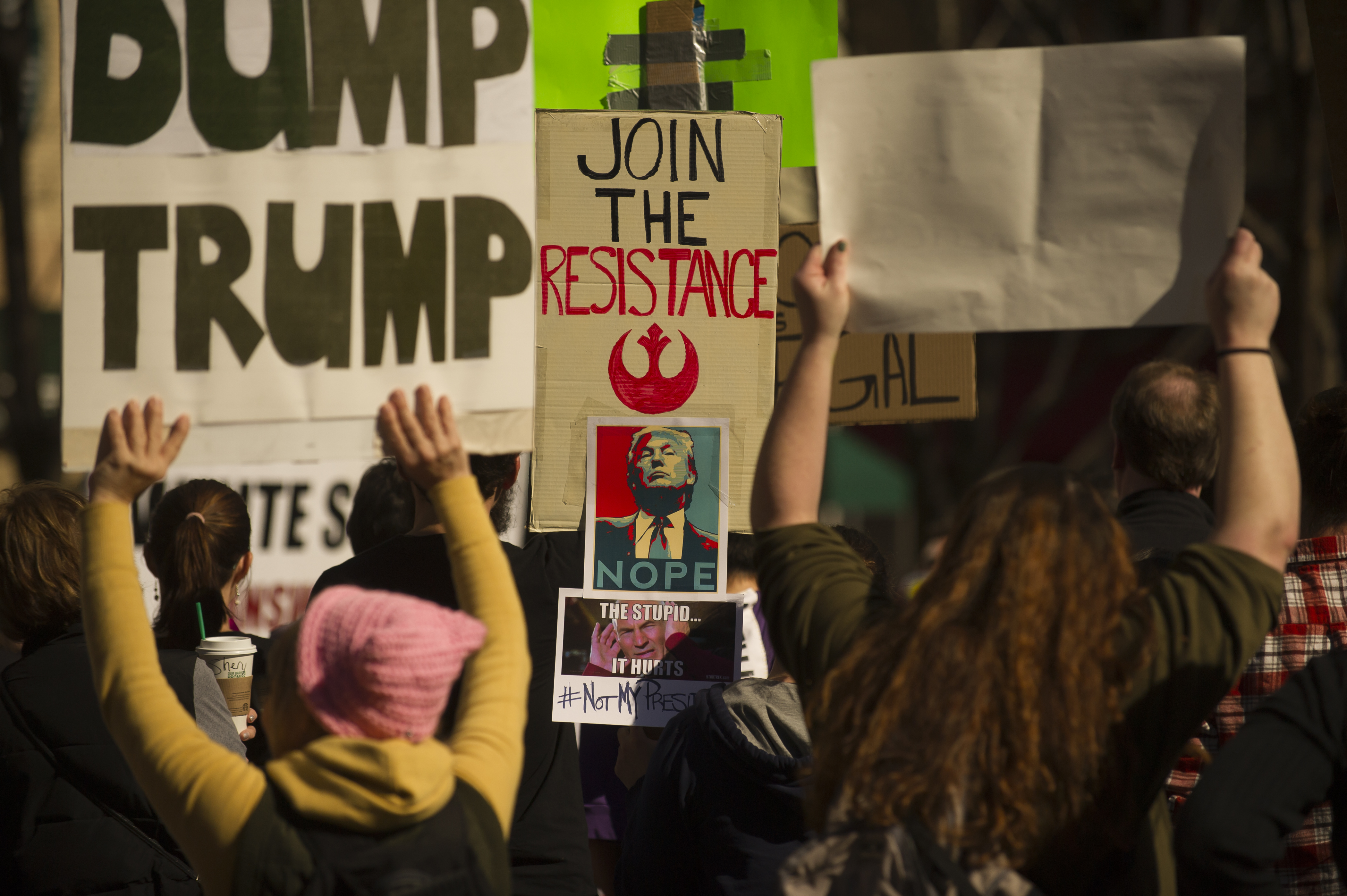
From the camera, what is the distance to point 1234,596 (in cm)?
152

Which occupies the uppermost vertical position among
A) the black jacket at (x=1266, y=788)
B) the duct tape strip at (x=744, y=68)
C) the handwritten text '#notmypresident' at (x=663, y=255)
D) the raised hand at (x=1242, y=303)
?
the duct tape strip at (x=744, y=68)

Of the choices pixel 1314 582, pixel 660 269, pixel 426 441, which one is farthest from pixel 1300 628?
pixel 426 441

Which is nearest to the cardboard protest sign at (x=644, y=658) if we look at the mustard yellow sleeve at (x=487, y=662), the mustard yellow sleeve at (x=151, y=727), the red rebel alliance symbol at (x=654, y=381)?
the red rebel alliance symbol at (x=654, y=381)

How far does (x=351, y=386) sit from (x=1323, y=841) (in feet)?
5.96

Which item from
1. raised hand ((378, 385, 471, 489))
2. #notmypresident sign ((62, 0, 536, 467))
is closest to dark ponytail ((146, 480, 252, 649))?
#notmypresident sign ((62, 0, 536, 467))

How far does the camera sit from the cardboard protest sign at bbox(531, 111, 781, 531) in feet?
8.41

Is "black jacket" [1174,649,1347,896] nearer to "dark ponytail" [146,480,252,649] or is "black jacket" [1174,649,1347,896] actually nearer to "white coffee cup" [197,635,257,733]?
"white coffee cup" [197,635,257,733]

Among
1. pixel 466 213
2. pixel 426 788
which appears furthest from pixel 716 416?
pixel 426 788

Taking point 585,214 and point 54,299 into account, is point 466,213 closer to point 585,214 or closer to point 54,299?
point 585,214

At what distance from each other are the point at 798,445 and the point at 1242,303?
2.03 feet

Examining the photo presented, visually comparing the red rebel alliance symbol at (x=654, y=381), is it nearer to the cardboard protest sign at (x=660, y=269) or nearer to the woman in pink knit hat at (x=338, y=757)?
the cardboard protest sign at (x=660, y=269)

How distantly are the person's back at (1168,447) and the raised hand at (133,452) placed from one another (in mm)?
1719

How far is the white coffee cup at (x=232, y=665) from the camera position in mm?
2523

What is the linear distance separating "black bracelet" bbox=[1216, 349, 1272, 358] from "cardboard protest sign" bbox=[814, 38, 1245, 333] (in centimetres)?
31
